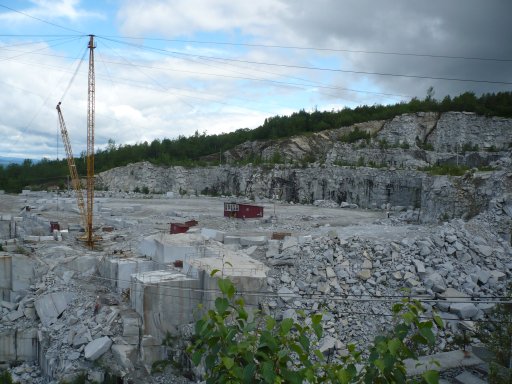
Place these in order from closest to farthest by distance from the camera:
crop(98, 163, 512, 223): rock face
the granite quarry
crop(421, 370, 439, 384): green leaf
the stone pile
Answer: crop(421, 370, 439, 384): green leaf
the granite quarry
the stone pile
crop(98, 163, 512, 223): rock face

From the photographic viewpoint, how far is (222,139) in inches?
2352

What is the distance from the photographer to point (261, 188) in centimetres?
4362

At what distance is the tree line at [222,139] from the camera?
4931cm

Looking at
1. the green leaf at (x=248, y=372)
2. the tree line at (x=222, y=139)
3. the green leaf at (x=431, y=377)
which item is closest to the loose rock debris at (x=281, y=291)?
the green leaf at (x=431, y=377)

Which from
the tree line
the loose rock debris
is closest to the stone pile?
the loose rock debris

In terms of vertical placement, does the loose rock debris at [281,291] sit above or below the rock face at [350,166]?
below

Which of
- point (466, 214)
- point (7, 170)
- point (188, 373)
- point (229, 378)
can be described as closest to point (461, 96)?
point (466, 214)

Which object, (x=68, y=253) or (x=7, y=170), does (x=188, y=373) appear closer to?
(x=68, y=253)

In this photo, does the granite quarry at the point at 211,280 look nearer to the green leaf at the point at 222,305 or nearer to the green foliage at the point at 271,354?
the green foliage at the point at 271,354

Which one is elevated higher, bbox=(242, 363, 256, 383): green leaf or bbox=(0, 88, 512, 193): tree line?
bbox=(0, 88, 512, 193): tree line

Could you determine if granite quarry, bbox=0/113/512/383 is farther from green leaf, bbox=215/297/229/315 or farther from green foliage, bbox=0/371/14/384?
green leaf, bbox=215/297/229/315

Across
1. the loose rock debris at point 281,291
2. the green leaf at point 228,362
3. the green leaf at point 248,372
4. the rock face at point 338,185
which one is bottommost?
the loose rock debris at point 281,291

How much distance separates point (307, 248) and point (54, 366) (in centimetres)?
802

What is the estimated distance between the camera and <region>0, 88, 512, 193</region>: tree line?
4931cm
